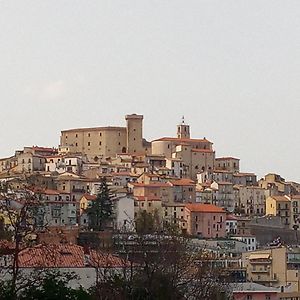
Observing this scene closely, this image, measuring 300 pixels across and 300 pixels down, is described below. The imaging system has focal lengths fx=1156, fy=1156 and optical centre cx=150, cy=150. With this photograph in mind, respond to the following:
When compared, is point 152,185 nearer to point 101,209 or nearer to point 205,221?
point 205,221

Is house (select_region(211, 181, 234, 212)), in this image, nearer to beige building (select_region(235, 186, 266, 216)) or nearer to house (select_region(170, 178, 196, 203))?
beige building (select_region(235, 186, 266, 216))

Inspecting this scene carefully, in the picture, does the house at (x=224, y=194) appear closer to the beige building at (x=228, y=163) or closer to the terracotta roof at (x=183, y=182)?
the terracotta roof at (x=183, y=182)

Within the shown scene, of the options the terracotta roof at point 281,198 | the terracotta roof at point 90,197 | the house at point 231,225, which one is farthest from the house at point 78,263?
the terracotta roof at point 281,198

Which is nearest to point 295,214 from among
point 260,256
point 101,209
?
point 101,209

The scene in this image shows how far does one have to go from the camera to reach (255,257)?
197 ft

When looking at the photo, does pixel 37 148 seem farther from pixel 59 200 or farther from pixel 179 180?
pixel 59 200

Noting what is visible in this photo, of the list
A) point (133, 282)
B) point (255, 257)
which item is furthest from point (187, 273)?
point (255, 257)

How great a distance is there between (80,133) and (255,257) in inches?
1999

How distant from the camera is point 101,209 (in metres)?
77.1

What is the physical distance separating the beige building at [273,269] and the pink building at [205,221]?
2063 cm

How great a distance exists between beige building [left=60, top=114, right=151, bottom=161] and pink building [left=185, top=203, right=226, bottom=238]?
77.2 feet

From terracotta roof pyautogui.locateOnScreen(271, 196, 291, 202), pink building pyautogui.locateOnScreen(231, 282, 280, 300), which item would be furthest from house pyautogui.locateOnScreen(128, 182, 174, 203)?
pink building pyautogui.locateOnScreen(231, 282, 280, 300)

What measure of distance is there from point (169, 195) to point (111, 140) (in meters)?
17.9

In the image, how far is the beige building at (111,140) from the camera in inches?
4203
